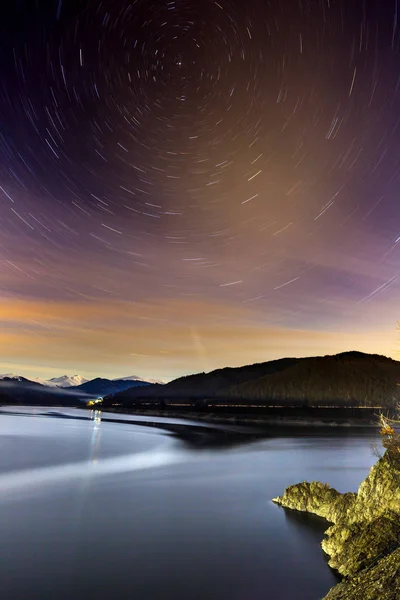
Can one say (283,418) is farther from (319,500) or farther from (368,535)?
(368,535)

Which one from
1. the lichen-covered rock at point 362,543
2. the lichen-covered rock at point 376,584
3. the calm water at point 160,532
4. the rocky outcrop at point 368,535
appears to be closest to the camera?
the lichen-covered rock at point 376,584

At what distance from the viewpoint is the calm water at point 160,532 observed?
12.7 m

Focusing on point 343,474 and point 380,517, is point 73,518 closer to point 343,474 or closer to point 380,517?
point 380,517

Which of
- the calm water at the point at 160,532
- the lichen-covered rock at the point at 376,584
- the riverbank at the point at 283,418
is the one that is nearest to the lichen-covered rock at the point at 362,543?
the calm water at the point at 160,532

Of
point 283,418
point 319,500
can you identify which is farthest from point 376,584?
point 283,418

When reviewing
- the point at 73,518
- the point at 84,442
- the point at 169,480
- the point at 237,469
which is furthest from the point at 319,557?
the point at 84,442

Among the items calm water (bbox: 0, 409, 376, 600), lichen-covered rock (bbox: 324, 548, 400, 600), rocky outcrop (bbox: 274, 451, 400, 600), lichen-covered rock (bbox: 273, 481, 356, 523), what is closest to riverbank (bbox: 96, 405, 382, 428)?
calm water (bbox: 0, 409, 376, 600)

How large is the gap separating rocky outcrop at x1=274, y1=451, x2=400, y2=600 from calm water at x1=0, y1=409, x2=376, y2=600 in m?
0.74

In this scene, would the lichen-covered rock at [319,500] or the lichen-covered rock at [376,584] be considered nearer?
the lichen-covered rock at [376,584]

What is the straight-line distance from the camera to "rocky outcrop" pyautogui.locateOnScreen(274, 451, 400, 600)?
29.6 ft

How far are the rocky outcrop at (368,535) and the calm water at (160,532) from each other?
74cm

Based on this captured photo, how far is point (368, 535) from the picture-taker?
1245 cm

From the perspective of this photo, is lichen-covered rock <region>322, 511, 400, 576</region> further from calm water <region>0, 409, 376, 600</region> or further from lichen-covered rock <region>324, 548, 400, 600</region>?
lichen-covered rock <region>324, 548, 400, 600</region>

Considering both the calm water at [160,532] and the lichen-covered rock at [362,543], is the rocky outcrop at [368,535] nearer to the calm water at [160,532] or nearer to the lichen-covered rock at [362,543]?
the lichen-covered rock at [362,543]
